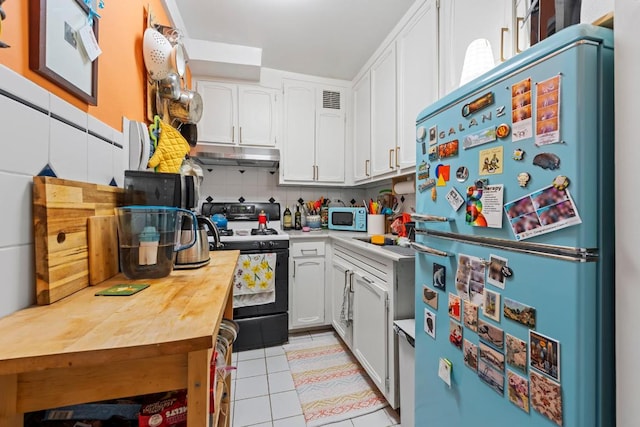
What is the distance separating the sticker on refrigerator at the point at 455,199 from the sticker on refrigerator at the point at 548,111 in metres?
0.27

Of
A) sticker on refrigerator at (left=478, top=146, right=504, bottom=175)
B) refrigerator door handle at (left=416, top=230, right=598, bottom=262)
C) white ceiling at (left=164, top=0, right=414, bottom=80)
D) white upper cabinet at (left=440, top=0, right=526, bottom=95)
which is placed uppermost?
white ceiling at (left=164, top=0, right=414, bottom=80)

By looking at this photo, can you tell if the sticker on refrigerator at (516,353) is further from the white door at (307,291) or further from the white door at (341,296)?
the white door at (307,291)

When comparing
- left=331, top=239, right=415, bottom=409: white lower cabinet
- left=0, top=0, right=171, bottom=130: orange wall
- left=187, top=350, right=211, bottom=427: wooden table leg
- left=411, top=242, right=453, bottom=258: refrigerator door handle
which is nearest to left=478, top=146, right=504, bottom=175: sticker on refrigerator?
left=411, top=242, right=453, bottom=258: refrigerator door handle

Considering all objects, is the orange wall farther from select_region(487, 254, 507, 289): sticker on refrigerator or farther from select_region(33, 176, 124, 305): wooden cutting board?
select_region(487, 254, 507, 289): sticker on refrigerator

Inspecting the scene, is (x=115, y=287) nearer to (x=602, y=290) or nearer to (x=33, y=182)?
(x=33, y=182)

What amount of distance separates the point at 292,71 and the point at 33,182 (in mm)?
2403

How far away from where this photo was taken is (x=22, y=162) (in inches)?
24.1

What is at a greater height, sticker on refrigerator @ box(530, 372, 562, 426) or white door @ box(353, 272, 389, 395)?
sticker on refrigerator @ box(530, 372, 562, 426)

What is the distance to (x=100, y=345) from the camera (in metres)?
0.42

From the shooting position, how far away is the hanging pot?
1.64 meters

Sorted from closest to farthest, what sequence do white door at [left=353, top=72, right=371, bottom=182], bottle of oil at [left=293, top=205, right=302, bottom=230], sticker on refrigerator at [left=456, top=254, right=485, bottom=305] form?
sticker on refrigerator at [left=456, top=254, right=485, bottom=305] → white door at [left=353, top=72, right=371, bottom=182] → bottle of oil at [left=293, top=205, right=302, bottom=230]

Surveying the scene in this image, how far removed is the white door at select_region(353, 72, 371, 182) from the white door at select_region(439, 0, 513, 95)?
0.98 metres

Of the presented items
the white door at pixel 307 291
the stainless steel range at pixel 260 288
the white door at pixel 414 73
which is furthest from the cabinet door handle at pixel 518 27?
the white door at pixel 307 291

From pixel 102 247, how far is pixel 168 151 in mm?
811
